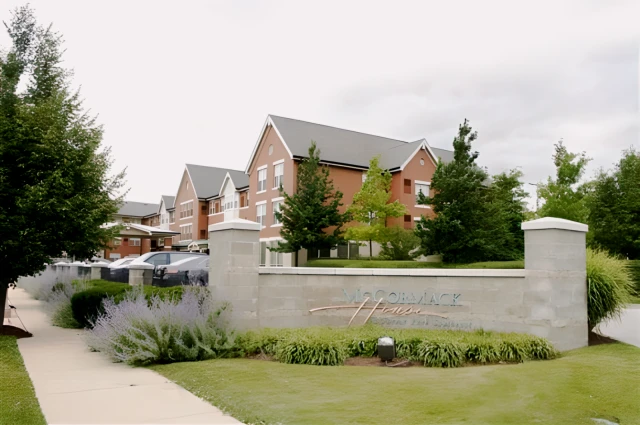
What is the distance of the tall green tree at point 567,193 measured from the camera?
3478 centimetres

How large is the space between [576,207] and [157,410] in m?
34.1

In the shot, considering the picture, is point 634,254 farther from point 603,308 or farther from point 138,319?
point 138,319

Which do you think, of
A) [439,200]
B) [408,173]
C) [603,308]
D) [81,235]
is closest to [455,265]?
A: [439,200]

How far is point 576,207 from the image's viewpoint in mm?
34688

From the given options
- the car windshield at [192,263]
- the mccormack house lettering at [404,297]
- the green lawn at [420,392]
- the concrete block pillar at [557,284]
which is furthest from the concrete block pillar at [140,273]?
the concrete block pillar at [557,284]

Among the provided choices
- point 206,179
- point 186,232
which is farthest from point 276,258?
point 186,232

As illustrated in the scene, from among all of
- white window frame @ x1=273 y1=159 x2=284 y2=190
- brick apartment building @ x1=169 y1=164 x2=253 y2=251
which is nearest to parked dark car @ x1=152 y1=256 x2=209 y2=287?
white window frame @ x1=273 y1=159 x2=284 y2=190

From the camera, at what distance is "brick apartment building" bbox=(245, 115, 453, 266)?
39.1 meters

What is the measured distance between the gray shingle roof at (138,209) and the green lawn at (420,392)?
82.5m

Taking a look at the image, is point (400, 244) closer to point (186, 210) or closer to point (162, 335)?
point (162, 335)

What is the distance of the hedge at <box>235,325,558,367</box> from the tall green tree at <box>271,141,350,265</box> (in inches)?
916

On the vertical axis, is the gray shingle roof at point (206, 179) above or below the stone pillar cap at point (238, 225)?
above

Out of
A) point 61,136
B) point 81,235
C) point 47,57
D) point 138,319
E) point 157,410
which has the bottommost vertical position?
point 157,410

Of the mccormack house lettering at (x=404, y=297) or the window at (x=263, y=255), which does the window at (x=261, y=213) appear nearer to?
the window at (x=263, y=255)
